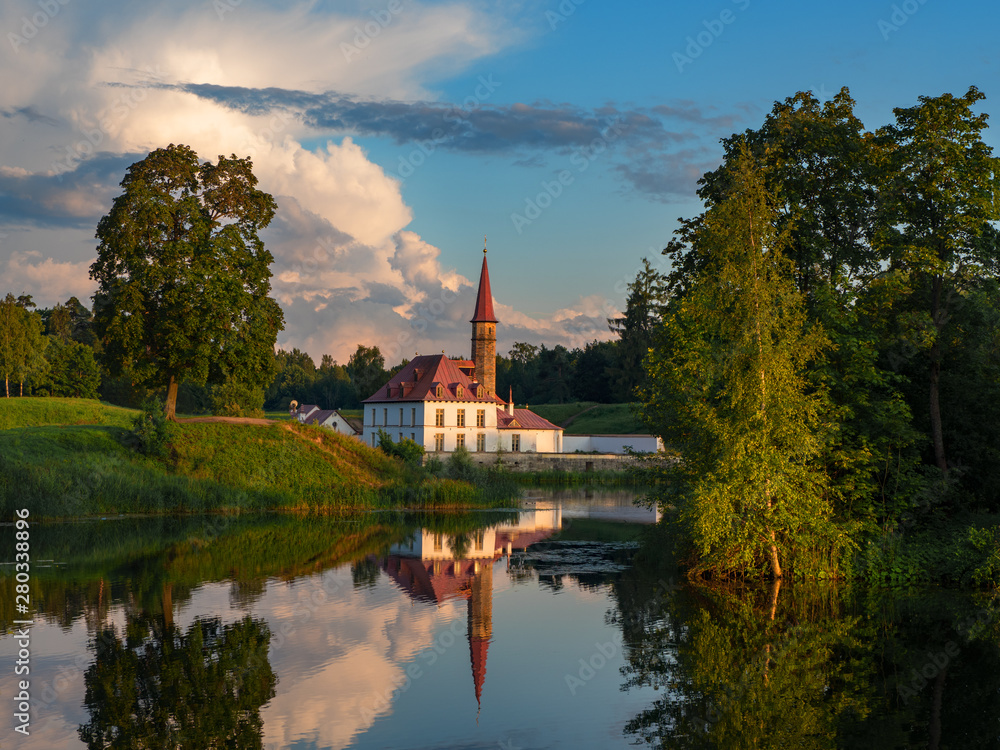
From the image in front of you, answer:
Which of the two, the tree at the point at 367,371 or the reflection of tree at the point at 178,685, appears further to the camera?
the tree at the point at 367,371

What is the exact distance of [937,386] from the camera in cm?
2292

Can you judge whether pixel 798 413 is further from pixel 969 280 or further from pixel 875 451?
pixel 969 280

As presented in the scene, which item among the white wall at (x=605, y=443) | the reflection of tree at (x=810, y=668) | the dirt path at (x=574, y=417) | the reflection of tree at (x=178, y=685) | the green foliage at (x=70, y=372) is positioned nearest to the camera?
the reflection of tree at (x=178, y=685)

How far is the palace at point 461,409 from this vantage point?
76.9 m

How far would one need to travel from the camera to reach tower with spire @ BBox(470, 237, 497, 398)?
81.1 meters

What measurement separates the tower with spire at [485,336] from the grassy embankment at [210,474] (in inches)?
1349

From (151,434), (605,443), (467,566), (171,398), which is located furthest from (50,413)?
(605,443)

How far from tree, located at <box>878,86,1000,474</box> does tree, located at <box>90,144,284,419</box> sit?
101 feet

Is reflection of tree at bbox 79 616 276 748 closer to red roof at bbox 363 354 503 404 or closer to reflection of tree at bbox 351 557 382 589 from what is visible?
reflection of tree at bbox 351 557 382 589

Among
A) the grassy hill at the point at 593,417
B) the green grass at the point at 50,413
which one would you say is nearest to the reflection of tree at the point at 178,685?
the green grass at the point at 50,413

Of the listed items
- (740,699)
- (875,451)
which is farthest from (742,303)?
(740,699)

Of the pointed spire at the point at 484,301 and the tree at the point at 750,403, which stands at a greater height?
the pointed spire at the point at 484,301

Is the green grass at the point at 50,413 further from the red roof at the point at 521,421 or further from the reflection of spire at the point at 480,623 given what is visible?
the reflection of spire at the point at 480,623

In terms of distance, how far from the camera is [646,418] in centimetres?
2436
